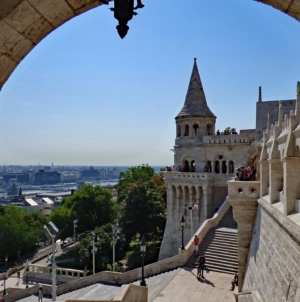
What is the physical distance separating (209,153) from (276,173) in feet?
63.4

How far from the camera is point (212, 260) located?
1823cm

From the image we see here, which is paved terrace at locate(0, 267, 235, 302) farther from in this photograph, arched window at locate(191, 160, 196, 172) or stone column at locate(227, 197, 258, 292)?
arched window at locate(191, 160, 196, 172)

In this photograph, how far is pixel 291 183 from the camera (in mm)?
7699

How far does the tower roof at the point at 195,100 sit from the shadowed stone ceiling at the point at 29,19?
27.6 m

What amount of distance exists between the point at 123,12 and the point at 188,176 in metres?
26.5

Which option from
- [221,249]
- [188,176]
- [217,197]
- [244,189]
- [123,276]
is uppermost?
[188,176]

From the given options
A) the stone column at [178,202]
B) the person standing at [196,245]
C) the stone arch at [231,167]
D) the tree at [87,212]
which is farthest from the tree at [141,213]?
the person standing at [196,245]

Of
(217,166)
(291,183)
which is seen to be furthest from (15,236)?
(291,183)

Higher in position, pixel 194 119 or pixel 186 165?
pixel 194 119

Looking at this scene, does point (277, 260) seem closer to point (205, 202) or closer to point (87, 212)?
point (205, 202)

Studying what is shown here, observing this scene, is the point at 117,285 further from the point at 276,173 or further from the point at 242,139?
the point at 242,139

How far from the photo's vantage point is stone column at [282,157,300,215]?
7.54 m

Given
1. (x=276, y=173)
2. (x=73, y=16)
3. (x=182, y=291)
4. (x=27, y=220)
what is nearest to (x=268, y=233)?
(x=276, y=173)

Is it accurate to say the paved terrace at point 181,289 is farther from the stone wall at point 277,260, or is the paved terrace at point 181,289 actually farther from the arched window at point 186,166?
the arched window at point 186,166
